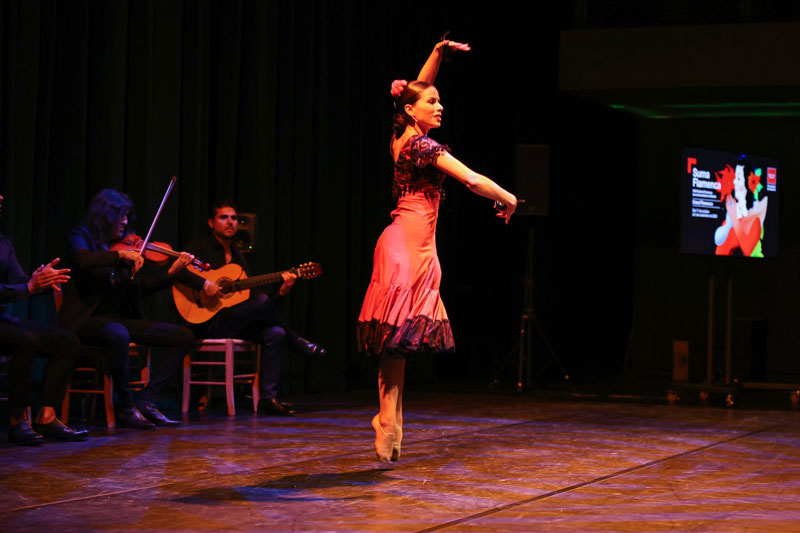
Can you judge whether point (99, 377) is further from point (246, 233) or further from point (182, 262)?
point (246, 233)

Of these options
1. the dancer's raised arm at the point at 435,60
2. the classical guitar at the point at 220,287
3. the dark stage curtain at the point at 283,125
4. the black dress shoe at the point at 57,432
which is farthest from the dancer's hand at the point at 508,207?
the dark stage curtain at the point at 283,125

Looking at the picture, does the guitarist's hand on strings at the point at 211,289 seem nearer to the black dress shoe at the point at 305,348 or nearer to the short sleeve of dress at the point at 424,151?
the black dress shoe at the point at 305,348

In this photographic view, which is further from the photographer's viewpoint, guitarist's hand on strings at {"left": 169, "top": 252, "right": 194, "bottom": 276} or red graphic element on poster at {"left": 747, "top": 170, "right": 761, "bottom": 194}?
red graphic element on poster at {"left": 747, "top": 170, "right": 761, "bottom": 194}

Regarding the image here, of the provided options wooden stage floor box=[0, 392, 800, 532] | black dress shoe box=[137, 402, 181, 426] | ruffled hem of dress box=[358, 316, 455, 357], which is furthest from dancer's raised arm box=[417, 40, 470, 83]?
black dress shoe box=[137, 402, 181, 426]

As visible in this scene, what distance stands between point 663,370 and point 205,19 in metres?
6.42

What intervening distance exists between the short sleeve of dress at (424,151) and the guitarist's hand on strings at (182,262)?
200cm

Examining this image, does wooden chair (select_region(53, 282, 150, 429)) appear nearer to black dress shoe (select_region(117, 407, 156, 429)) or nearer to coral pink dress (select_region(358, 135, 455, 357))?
black dress shoe (select_region(117, 407, 156, 429))

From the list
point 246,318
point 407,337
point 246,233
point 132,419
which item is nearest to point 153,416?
point 132,419

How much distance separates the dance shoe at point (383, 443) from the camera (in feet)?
12.4

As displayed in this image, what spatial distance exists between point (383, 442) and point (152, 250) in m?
2.18

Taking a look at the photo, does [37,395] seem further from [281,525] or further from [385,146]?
[385,146]

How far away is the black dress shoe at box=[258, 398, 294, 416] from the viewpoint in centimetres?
587

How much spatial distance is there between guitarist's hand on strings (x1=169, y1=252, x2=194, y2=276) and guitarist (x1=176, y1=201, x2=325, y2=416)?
49 cm

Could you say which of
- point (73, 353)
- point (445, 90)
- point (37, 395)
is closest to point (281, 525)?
point (73, 353)
